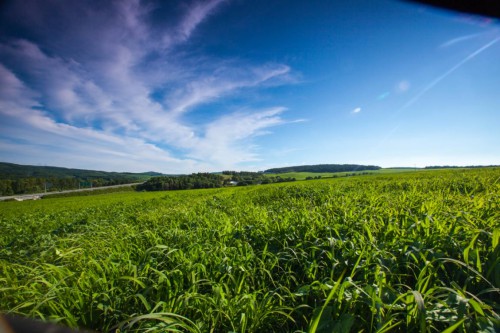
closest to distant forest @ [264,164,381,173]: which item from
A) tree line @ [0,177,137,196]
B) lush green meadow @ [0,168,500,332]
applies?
lush green meadow @ [0,168,500,332]

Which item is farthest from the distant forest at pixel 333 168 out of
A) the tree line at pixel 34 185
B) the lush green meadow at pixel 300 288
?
the tree line at pixel 34 185

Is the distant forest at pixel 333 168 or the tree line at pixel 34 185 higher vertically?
the distant forest at pixel 333 168

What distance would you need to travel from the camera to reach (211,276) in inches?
89.3

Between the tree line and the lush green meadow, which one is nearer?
the lush green meadow

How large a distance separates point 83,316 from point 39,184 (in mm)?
139770

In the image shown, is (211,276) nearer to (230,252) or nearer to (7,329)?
(230,252)

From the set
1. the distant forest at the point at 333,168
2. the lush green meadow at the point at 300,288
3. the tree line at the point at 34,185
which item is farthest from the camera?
the distant forest at the point at 333,168

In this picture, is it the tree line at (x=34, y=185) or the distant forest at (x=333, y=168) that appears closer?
the tree line at (x=34, y=185)

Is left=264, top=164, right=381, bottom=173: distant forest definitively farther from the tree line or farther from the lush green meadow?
the tree line

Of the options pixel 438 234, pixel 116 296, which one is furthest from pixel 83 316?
pixel 438 234

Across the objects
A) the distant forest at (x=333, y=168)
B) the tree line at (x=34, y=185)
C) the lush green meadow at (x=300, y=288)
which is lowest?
the tree line at (x=34, y=185)

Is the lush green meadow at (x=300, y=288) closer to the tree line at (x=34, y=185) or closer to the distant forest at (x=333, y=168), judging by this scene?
the distant forest at (x=333, y=168)

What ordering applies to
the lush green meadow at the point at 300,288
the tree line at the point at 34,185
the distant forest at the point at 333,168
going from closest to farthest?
the lush green meadow at the point at 300,288 < the tree line at the point at 34,185 < the distant forest at the point at 333,168

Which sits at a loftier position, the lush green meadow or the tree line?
the lush green meadow
